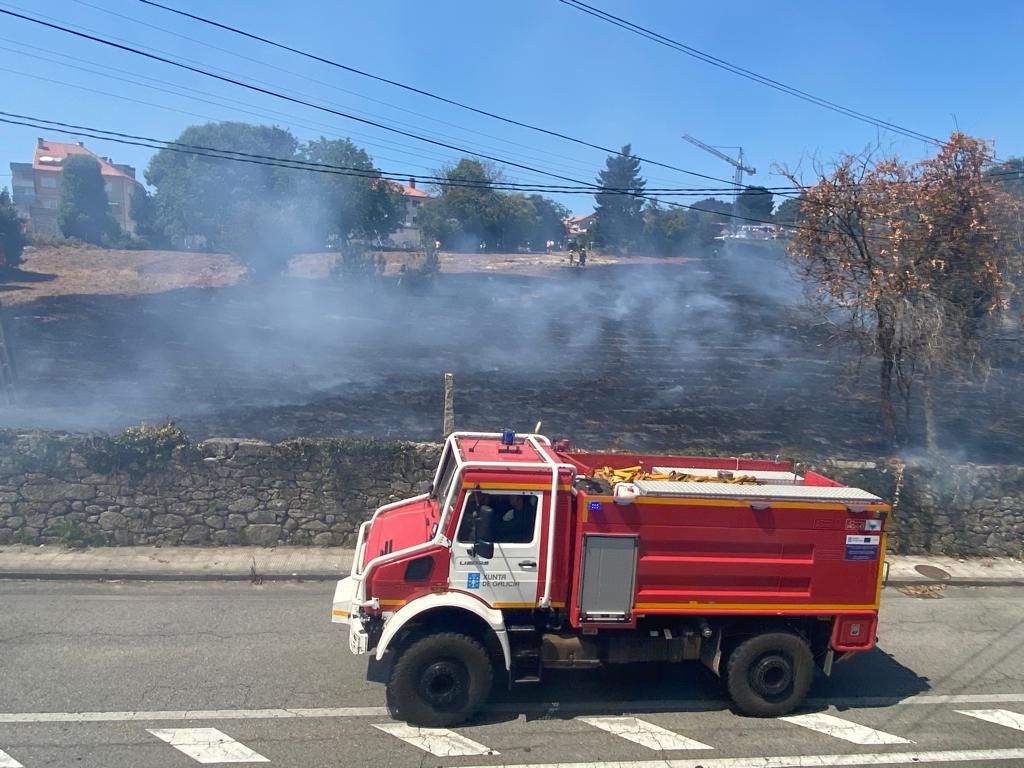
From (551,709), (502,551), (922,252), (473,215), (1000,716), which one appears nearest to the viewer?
(502,551)

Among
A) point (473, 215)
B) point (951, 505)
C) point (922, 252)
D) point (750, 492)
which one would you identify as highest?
point (473, 215)

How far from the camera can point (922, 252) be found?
15.0 meters

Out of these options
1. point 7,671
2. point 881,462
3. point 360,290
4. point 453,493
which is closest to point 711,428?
point 881,462

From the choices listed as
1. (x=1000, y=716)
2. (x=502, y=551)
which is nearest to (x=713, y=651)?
(x=502, y=551)

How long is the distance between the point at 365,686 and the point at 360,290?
118 feet

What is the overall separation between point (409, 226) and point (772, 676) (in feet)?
246

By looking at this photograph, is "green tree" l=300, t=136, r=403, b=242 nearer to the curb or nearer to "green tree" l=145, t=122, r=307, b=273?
"green tree" l=145, t=122, r=307, b=273

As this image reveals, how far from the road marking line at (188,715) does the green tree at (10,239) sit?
38.9 metres

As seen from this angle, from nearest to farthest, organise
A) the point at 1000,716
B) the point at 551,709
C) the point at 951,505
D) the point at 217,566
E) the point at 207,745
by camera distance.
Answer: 1. the point at 207,745
2. the point at 551,709
3. the point at 1000,716
4. the point at 217,566
5. the point at 951,505

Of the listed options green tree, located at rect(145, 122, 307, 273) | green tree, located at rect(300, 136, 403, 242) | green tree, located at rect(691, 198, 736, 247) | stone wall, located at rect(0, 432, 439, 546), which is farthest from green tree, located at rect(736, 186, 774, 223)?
stone wall, located at rect(0, 432, 439, 546)

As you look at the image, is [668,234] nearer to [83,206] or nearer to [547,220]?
[547,220]

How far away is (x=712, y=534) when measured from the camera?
6.70 m

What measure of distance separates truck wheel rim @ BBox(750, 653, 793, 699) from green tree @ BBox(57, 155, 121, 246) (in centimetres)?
5914

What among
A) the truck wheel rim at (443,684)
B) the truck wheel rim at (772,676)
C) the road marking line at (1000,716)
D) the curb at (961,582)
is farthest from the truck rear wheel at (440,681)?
the curb at (961,582)
